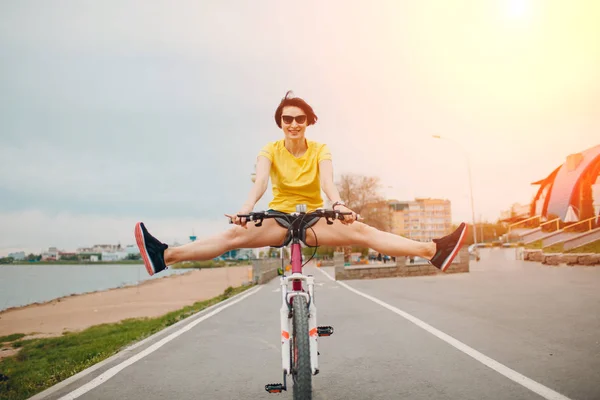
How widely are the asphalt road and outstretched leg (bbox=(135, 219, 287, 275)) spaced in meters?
0.57

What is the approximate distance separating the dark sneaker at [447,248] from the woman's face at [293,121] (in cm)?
149

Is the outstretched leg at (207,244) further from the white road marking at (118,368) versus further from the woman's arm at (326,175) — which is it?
the white road marking at (118,368)

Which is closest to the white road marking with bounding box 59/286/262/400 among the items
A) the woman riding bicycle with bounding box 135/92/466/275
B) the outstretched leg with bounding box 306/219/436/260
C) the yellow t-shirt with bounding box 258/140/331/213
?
the woman riding bicycle with bounding box 135/92/466/275

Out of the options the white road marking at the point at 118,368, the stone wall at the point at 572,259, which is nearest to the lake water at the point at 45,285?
the white road marking at the point at 118,368

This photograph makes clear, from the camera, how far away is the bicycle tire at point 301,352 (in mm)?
2744

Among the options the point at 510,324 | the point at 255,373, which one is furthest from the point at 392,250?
the point at 510,324

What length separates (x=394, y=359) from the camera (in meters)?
4.81

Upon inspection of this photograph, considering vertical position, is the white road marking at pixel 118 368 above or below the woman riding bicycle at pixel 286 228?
below

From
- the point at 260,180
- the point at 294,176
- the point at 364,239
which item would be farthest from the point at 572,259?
the point at 260,180

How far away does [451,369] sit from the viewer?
4.28 metres

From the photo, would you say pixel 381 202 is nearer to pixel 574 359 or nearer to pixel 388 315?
pixel 388 315

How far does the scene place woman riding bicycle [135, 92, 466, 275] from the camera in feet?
11.6

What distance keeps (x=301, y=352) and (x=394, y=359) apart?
2.34m

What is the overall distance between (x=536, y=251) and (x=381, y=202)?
76.7 feet
